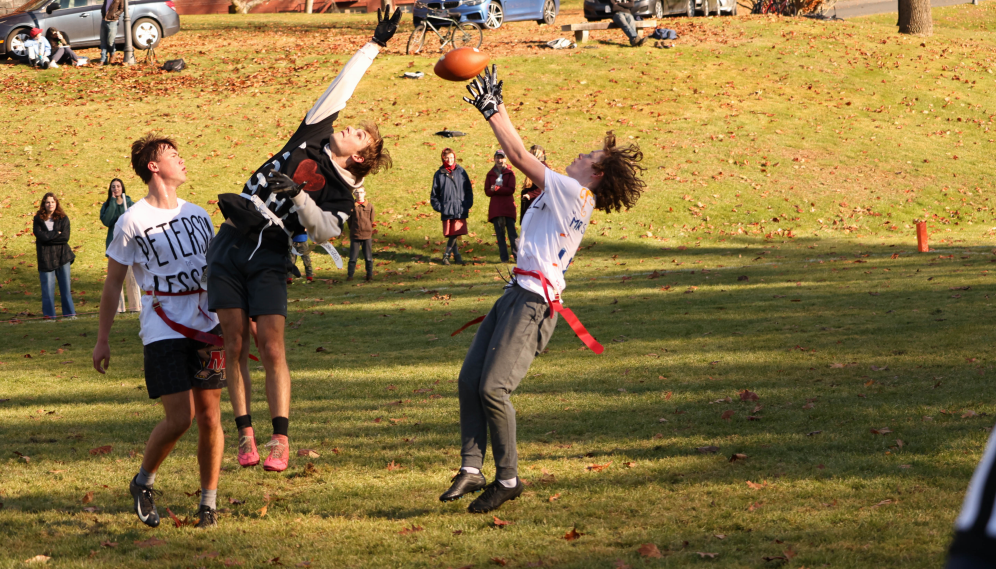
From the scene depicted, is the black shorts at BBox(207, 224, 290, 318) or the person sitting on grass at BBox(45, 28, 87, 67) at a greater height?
the person sitting on grass at BBox(45, 28, 87, 67)

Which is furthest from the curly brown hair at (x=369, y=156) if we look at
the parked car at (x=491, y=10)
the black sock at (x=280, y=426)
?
the parked car at (x=491, y=10)

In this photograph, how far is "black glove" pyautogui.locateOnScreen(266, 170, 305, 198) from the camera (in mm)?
A: 4672

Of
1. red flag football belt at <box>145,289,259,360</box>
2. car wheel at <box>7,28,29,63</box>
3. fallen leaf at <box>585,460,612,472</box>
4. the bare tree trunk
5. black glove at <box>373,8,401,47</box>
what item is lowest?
fallen leaf at <box>585,460,612,472</box>

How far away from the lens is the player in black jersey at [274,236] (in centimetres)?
492

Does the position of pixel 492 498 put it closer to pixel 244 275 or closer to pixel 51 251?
pixel 244 275

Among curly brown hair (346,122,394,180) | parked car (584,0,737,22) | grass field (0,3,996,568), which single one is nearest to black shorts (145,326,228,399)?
grass field (0,3,996,568)

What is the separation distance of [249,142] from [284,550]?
742 inches

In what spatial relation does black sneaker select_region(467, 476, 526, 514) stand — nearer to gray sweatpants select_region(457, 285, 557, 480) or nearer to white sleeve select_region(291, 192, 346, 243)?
gray sweatpants select_region(457, 285, 557, 480)

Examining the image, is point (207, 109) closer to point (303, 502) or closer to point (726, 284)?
point (726, 284)

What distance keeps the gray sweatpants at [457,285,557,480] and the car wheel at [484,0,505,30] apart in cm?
2670

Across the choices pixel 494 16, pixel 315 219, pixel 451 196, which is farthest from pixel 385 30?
pixel 494 16

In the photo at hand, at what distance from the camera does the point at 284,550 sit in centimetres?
478

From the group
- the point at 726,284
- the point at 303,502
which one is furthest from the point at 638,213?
the point at 303,502

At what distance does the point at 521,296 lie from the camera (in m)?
5.09
